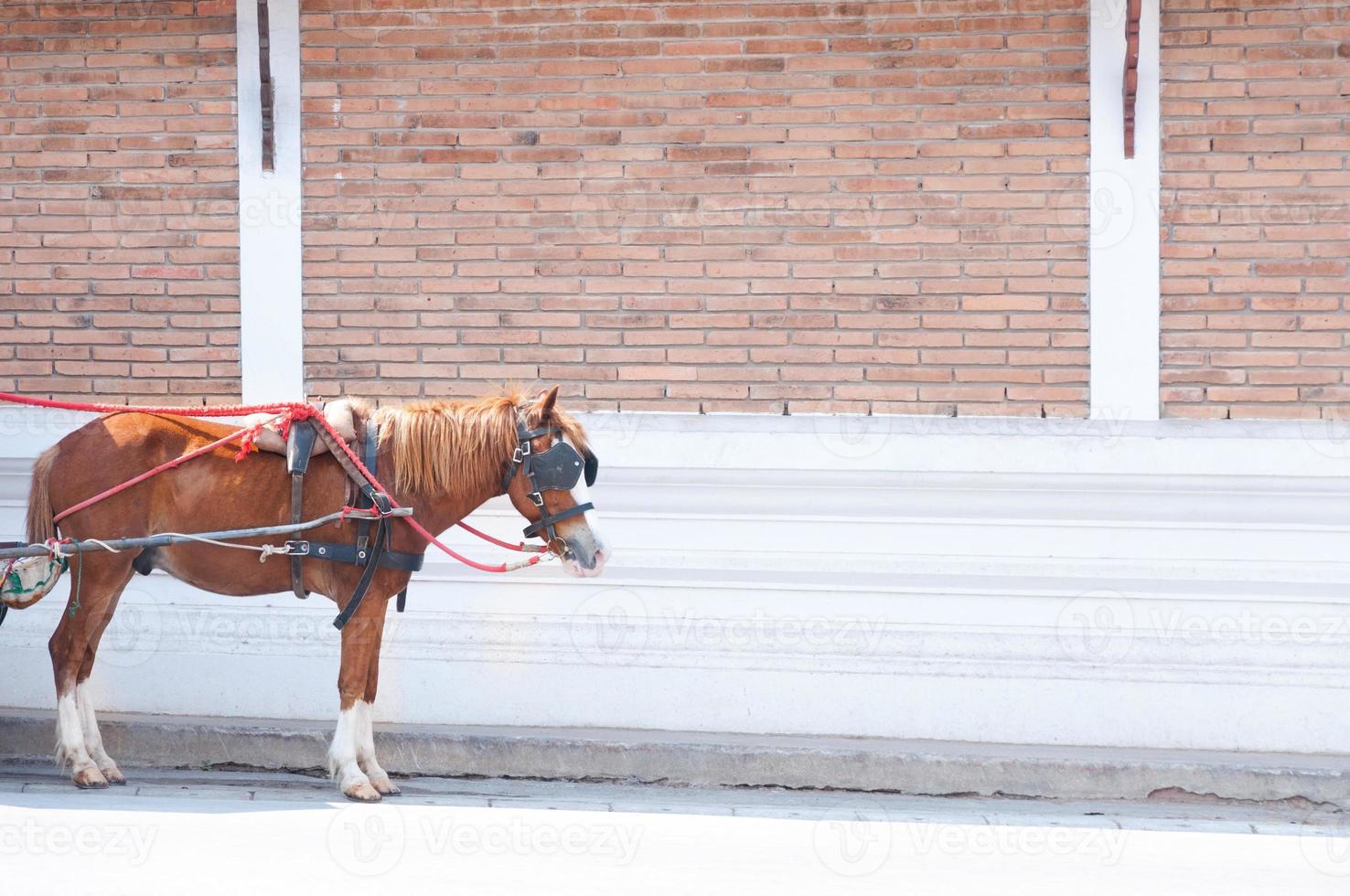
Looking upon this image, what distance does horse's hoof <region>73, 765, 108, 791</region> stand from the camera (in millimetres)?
4871

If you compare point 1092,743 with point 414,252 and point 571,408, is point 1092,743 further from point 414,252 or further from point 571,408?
point 414,252

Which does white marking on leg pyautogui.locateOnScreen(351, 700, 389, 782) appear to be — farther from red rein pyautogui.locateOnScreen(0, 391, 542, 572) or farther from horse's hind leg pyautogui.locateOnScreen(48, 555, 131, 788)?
horse's hind leg pyautogui.locateOnScreen(48, 555, 131, 788)

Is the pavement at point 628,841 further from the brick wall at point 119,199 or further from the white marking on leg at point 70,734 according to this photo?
the brick wall at point 119,199

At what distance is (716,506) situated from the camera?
5.93 metres

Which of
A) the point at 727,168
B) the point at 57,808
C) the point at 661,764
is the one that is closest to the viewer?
the point at 57,808

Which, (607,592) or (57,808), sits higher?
(607,592)

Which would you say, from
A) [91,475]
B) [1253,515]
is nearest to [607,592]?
[91,475]

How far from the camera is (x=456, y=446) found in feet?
15.4

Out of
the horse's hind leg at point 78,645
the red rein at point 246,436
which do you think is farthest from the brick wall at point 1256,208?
the horse's hind leg at point 78,645

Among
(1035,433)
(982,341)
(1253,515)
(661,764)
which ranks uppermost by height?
(982,341)

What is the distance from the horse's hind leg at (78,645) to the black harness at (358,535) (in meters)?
0.76

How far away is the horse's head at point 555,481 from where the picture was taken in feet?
15.0

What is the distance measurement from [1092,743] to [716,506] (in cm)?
201

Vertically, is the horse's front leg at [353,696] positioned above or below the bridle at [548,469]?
below
